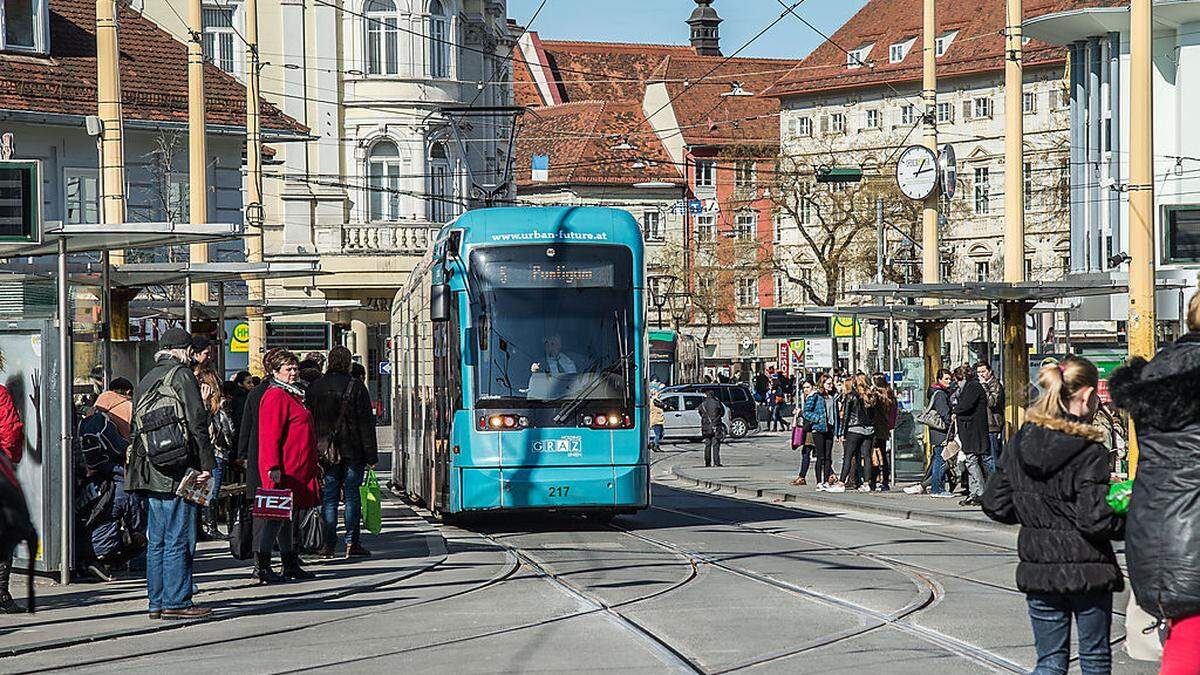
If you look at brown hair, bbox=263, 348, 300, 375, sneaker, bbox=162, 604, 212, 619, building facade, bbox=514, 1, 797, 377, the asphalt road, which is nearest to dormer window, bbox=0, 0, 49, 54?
the asphalt road

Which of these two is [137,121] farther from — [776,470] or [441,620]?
[441,620]

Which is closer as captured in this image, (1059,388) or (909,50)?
(1059,388)

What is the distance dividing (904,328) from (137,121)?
3861cm

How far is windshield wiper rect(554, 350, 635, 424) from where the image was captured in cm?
1942

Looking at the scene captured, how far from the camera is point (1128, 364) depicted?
7.45 meters

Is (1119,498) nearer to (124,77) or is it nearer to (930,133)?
(930,133)

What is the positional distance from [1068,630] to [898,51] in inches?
3280

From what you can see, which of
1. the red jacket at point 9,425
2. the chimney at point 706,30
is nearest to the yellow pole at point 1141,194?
the red jacket at point 9,425

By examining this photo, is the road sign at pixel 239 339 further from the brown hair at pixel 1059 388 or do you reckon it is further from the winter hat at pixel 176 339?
the brown hair at pixel 1059 388

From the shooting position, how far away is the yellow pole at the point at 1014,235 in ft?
82.3

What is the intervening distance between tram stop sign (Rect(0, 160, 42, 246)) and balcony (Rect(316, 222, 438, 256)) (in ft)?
142

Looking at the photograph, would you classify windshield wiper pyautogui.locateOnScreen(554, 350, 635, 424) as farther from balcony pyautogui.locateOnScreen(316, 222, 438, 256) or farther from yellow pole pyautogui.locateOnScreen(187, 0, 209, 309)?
balcony pyautogui.locateOnScreen(316, 222, 438, 256)

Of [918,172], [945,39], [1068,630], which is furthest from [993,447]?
[945,39]

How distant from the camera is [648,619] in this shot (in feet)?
41.0
